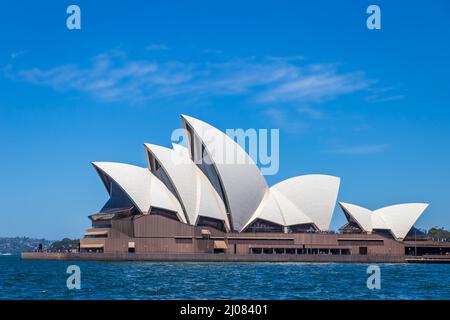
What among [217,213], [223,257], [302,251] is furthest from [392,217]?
[223,257]

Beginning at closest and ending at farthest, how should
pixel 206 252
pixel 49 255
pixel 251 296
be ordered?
pixel 251 296 → pixel 206 252 → pixel 49 255

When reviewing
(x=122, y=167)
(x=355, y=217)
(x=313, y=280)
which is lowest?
(x=313, y=280)

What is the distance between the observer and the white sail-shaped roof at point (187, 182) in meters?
77.8

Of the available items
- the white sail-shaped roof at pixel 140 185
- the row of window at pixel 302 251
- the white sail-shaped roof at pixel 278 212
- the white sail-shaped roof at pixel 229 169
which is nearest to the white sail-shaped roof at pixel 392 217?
the row of window at pixel 302 251

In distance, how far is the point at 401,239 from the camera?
94062 millimetres

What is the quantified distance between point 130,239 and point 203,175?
12.1m

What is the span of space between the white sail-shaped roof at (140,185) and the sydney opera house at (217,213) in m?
0.12

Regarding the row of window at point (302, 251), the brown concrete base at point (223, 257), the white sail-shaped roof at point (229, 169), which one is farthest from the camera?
the row of window at point (302, 251)

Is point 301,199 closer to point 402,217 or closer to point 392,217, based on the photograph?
point 392,217

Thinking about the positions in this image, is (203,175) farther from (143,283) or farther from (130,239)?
(143,283)

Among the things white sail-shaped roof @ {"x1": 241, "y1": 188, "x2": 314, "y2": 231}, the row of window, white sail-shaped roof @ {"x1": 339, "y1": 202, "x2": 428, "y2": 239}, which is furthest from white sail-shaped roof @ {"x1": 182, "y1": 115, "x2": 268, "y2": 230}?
white sail-shaped roof @ {"x1": 339, "y1": 202, "x2": 428, "y2": 239}

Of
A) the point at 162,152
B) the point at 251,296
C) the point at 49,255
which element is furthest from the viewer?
the point at 49,255

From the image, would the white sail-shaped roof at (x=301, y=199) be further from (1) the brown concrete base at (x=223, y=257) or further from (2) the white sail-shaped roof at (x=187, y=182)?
(2) the white sail-shaped roof at (x=187, y=182)
